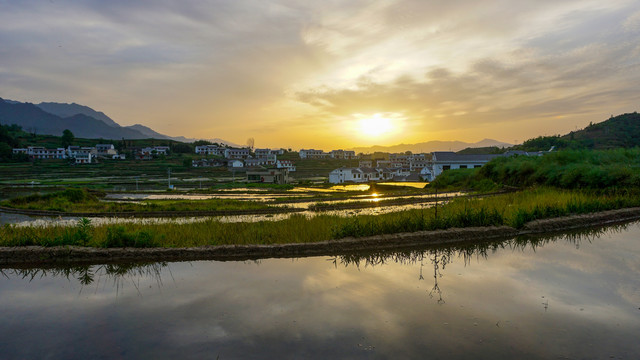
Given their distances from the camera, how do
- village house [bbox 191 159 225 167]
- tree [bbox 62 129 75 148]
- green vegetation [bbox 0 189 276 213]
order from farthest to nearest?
tree [bbox 62 129 75 148] < village house [bbox 191 159 225 167] < green vegetation [bbox 0 189 276 213]

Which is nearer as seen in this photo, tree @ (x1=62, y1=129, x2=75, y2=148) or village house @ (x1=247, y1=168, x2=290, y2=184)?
village house @ (x1=247, y1=168, x2=290, y2=184)

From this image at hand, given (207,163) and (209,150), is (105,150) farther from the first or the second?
(207,163)

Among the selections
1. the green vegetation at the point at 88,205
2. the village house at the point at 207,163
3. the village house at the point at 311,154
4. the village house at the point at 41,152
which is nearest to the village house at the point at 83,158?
the village house at the point at 41,152

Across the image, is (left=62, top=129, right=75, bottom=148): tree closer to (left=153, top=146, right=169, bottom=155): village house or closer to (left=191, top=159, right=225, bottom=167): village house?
(left=153, top=146, right=169, bottom=155): village house

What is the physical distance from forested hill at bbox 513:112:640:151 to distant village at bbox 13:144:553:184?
1063 inches

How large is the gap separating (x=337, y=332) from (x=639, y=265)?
8604mm

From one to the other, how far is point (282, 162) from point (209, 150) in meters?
45.3

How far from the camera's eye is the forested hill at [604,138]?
84500mm

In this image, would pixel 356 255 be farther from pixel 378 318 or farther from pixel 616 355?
pixel 616 355

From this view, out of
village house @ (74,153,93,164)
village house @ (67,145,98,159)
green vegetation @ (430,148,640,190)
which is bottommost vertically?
green vegetation @ (430,148,640,190)

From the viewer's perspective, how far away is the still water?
17.2 ft

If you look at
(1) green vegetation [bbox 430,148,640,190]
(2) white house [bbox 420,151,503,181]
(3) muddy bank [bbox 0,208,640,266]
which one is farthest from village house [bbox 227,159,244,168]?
(3) muddy bank [bbox 0,208,640,266]

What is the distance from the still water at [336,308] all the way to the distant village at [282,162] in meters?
49.3

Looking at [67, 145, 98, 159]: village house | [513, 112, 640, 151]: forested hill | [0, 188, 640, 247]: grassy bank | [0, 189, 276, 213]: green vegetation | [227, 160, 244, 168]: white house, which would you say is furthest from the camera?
[227, 160, 244, 168]: white house
